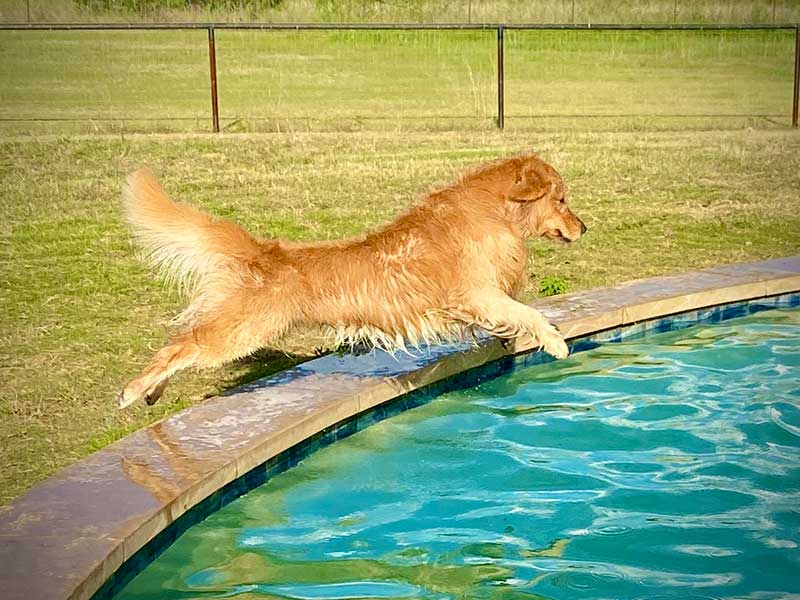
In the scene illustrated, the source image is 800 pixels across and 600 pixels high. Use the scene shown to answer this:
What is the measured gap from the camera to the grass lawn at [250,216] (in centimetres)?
628

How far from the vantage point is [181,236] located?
5.76 meters

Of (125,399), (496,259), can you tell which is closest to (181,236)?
(125,399)

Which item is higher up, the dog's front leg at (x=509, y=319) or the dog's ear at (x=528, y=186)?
the dog's ear at (x=528, y=186)

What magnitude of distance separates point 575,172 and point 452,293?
25.2 feet

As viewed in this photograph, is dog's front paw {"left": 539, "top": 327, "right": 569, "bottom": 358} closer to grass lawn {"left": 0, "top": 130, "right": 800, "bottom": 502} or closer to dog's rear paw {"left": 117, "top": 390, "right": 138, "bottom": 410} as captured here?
grass lawn {"left": 0, "top": 130, "right": 800, "bottom": 502}

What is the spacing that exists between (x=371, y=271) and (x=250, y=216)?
529cm

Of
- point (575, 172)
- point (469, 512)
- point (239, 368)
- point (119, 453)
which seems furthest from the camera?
point (575, 172)

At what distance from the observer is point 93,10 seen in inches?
1153

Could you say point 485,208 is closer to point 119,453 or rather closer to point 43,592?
point 119,453

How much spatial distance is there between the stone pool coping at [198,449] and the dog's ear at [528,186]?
102cm

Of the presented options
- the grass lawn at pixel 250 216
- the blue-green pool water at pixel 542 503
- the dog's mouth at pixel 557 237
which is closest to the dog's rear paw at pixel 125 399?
the grass lawn at pixel 250 216

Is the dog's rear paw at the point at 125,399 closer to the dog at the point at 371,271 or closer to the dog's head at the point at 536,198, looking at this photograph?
the dog at the point at 371,271

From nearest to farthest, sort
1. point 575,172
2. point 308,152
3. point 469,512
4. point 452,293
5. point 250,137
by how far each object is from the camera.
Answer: point 469,512, point 452,293, point 575,172, point 308,152, point 250,137

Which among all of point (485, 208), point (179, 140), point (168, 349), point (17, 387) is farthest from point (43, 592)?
point (179, 140)
